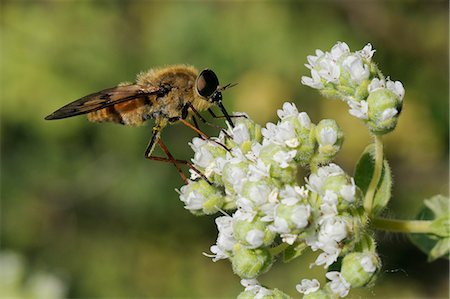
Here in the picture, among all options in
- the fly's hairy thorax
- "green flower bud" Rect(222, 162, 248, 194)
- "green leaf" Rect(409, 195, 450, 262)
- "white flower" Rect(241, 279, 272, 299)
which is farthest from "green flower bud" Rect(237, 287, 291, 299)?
the fly's hairy thorax

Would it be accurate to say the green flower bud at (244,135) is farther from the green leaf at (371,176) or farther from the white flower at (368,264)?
the white flower at (368,264)

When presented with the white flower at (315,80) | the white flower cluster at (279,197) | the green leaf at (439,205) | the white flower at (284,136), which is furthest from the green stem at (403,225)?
the white flower at (315,80)

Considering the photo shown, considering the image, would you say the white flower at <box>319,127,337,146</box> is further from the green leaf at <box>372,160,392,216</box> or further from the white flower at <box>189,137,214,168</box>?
the white flower at <box>189,137,214,168</box>

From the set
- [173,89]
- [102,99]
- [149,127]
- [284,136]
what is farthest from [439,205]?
[149,127]

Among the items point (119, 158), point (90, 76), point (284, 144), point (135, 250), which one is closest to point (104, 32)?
point (90, 76)

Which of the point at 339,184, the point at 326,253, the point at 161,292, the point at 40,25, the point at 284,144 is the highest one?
the point at 40,25

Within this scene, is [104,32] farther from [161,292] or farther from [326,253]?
[326,253]
